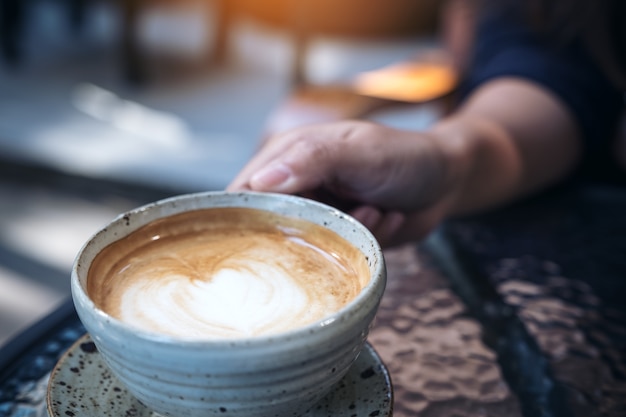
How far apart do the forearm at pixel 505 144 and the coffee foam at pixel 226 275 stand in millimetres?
336

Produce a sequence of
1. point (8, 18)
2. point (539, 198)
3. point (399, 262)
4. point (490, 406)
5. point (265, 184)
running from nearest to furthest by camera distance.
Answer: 1. point (490, 406)
2. point (265, 184)
3. point (399, 262)
4. point (539, 198)
5. point (8, 18)

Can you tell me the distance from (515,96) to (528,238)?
32 cm

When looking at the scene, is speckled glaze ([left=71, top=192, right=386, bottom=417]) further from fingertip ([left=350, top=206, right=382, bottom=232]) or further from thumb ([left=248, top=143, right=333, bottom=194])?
fingertip ([left=350, top=206, right=382, bottom=232])

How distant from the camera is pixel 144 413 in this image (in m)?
0.49

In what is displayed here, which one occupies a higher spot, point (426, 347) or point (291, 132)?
point (291, 132)

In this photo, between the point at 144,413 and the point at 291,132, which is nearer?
the point at 144,413

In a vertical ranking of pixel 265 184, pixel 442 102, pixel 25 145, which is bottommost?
pixel 25 145

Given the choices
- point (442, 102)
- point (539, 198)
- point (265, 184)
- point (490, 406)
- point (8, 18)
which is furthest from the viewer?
point (8, 18)

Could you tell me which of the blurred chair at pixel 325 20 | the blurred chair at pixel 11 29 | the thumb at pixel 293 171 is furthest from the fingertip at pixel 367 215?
the blurred chair at pixel 11 29

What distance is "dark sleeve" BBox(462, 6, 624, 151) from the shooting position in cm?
111

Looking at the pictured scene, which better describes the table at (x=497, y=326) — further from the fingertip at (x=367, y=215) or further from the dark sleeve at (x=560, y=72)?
the dark sleeve at (x=560, y=72)

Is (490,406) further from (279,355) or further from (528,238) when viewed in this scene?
(528,238)

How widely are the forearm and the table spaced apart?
53mm

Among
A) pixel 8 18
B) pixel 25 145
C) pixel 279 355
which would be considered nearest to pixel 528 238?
pixel 279 355
